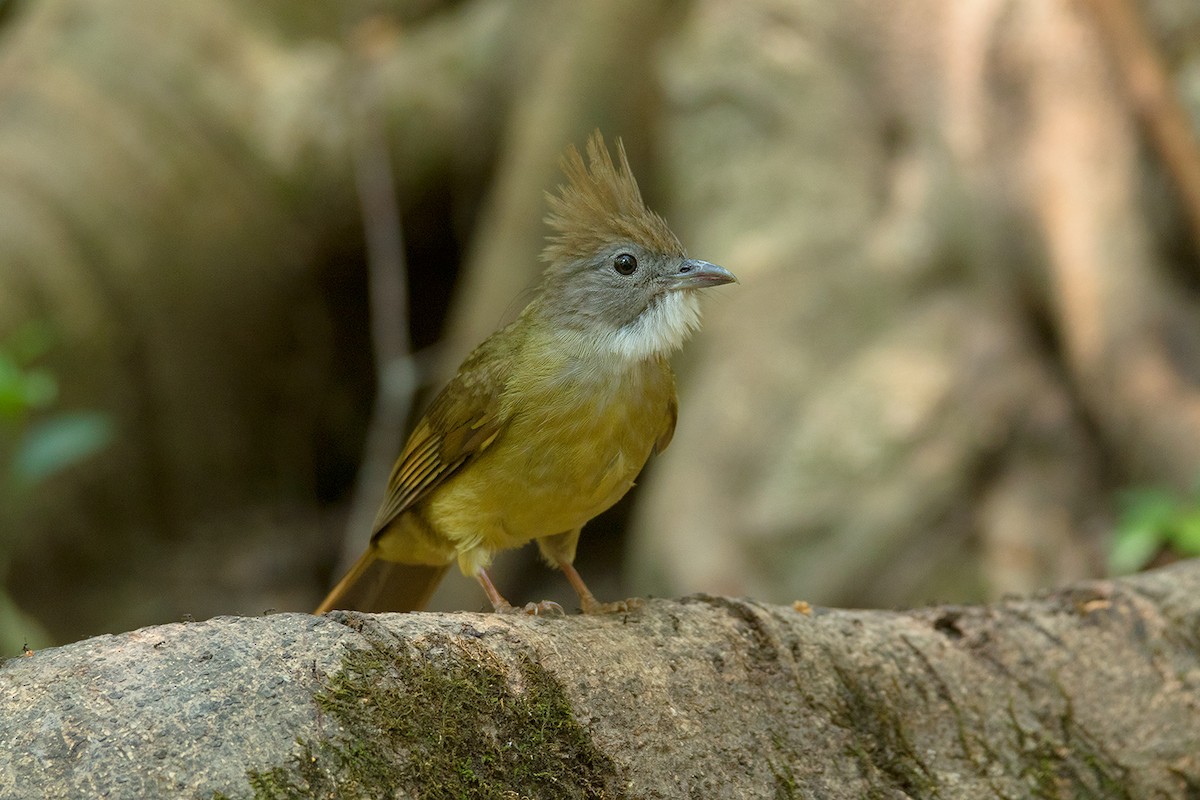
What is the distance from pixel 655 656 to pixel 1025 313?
430 centimetres

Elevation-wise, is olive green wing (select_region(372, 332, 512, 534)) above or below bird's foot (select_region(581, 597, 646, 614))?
above

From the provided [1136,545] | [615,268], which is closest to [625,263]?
[615,268]

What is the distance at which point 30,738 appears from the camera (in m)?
2.06

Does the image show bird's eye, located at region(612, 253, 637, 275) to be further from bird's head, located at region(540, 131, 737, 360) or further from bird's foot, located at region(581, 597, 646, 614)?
bird's foot, located at region(581, 597, 646, 614)

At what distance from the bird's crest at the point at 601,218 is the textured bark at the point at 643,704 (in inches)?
46.8

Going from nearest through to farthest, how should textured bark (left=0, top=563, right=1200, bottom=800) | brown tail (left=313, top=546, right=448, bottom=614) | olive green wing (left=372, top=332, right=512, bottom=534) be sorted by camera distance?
textured bark (left=0, top=563, right=1200, bottom=800) → olive green wing (left=372, top=332, right=512, bottom=534) → brown tail (left=313, top=546, right=448, bottom=614)

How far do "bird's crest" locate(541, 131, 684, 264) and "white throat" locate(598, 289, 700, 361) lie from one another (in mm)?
173

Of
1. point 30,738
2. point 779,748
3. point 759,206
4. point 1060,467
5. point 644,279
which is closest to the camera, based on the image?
point 30,738

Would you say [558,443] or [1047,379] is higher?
[558,443]

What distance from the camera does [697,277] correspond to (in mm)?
3770

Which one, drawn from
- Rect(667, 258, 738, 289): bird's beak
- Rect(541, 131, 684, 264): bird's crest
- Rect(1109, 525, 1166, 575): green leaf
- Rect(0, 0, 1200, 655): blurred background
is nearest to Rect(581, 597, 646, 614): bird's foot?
Rect(667, 258, 738, 289): bird's beak

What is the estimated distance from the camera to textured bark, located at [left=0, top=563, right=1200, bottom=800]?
2.13 meters

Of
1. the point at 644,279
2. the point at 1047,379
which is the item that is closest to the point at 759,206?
the point at 1047,379

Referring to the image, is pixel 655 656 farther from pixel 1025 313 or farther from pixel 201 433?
pixel 201 433
